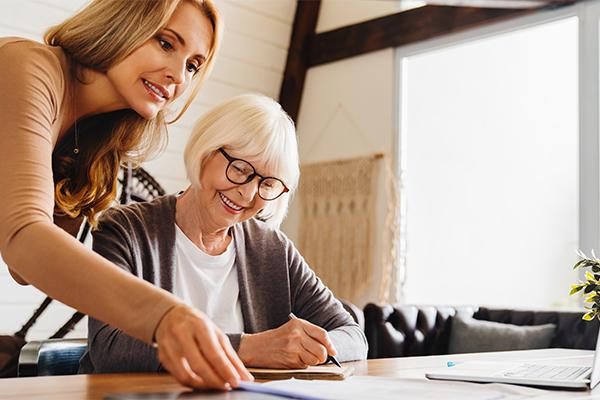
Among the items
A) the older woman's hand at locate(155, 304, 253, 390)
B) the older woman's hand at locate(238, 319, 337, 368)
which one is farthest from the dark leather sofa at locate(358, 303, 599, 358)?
the older woman's hand at locate(155, 304, 253, 390)

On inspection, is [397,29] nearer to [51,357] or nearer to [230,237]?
[230,237]

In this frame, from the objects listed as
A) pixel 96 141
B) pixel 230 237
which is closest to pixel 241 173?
pixel 230 237

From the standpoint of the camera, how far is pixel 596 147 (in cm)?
402

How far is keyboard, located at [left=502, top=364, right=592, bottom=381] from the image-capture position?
1.32m

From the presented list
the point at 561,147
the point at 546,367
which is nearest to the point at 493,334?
the point at 561,147

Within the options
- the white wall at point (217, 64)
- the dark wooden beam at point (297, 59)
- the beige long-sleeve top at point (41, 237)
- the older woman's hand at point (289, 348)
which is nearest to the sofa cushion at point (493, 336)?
the older woman's hand at point (289, 348)

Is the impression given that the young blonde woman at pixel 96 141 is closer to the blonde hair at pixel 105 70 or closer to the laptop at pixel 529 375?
the blonde hair at pixel 105 70

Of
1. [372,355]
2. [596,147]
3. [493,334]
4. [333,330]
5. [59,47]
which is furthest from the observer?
[596,147]

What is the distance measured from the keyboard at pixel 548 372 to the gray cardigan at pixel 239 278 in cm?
42

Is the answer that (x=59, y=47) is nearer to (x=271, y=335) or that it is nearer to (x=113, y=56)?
(x=113, y=56)

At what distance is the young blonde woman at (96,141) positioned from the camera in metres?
0.90

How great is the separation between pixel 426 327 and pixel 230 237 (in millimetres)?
1560

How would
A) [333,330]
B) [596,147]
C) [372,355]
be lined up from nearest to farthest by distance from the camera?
[333,330] → [372,355] → [596,147]

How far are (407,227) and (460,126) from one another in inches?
29.3
